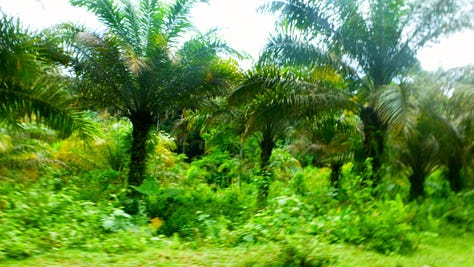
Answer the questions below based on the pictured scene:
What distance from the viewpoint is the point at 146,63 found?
401 inches

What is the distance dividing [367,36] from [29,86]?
23.3 ft

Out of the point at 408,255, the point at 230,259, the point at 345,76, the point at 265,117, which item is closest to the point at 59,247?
the point at 230,259

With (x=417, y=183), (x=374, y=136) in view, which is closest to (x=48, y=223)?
(x=374, y=136)

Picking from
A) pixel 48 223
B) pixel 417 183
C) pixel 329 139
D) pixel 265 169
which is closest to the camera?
pixel 48 223

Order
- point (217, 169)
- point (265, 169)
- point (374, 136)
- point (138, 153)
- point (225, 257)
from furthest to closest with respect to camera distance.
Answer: point (217, 169)
point (265, 169)
point (138, 153)
point (374, 136)
point (225, 257)

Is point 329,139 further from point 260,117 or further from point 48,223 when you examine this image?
point 48,223

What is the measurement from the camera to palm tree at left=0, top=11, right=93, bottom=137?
22.7ft

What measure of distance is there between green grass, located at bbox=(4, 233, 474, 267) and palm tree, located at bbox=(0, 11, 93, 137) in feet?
10.2

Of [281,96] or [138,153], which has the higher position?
[281,96]

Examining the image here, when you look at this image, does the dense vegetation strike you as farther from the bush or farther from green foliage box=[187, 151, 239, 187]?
green foliage box=[187, 151, 239, 187]

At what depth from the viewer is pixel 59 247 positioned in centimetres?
580

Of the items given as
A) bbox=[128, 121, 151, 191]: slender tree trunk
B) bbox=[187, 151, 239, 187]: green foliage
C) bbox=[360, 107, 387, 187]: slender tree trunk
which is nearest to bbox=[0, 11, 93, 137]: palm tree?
bbox=[128, 121, 151, 191]: slender tree trunk

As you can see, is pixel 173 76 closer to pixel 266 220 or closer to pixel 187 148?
pixel 266 220

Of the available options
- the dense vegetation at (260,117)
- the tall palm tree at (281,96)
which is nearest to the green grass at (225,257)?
the dense vegetation at (260,117)
